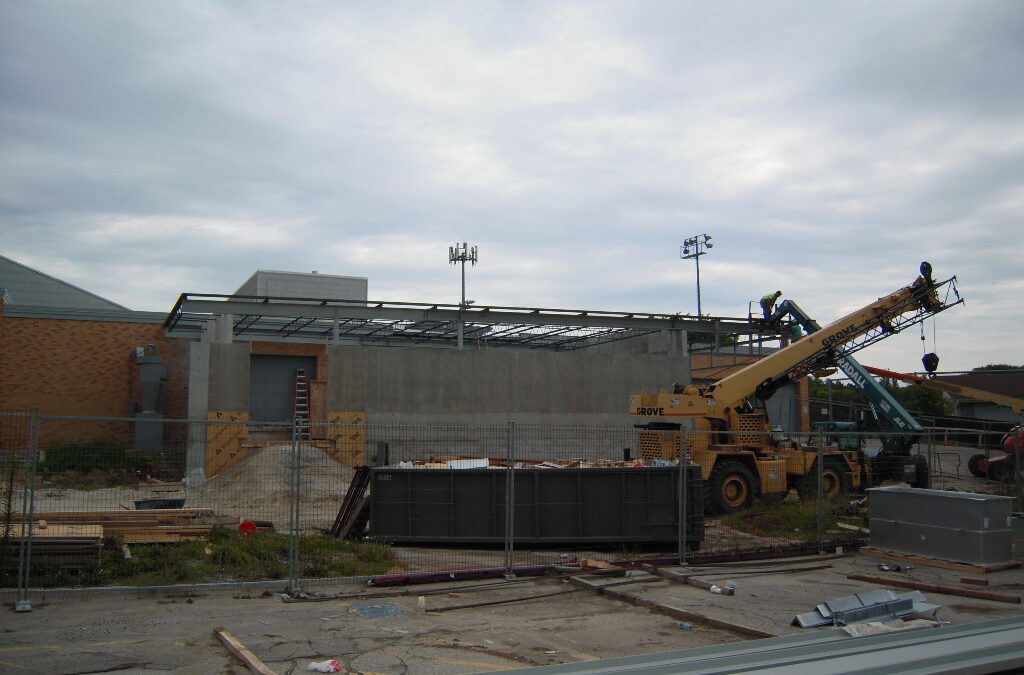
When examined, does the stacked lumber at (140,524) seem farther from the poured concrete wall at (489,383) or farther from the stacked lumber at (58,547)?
the poured concrete wall at (489,383)

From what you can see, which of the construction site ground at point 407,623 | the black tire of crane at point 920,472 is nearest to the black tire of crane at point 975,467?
the black tire of crane at point 920,472

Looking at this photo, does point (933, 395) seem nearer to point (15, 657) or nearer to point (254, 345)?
point (254, 345)

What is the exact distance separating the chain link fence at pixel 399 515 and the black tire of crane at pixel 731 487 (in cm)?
4

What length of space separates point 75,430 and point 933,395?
44941 millimetres

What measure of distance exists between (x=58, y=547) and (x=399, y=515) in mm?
4834

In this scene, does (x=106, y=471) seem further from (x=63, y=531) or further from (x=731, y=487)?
(x=731, y=487)

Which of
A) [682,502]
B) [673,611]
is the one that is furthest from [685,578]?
[673,611]

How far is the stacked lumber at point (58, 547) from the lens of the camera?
31.2 ft

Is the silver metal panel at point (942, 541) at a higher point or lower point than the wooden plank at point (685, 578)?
higher

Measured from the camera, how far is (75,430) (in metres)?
30.2

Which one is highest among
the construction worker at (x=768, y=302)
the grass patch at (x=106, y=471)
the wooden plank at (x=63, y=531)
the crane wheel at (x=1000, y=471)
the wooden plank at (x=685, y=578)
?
the construction worker at (x=768, y=302)

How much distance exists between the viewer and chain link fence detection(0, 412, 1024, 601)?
10164 mm

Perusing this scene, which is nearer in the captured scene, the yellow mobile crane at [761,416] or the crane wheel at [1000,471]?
the yellow mobile crane at [761,416]

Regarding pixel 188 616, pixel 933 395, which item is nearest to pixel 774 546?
pixel 188 616
